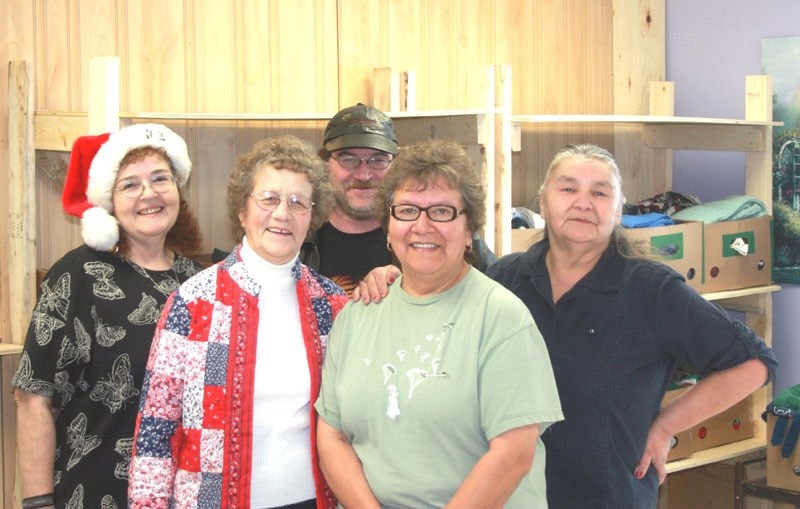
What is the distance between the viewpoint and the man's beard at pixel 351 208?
2.55 m

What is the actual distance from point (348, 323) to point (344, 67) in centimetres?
191

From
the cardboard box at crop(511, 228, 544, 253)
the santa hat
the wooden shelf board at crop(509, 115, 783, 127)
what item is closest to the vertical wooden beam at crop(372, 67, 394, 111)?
the wooden shelf board at crop(509, 115, 783, 127)

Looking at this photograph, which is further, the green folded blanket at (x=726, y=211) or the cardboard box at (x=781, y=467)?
the green folded blanket at (x=726, y=211)

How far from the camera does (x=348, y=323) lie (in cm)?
203

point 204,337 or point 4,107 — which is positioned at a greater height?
point 4,107

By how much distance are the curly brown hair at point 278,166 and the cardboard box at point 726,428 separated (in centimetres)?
227

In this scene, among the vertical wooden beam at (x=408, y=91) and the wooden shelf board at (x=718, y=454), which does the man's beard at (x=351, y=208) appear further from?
the wooden shelf board at (x=718, y=454)

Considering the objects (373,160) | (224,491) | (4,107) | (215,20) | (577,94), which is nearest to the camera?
(224,491)

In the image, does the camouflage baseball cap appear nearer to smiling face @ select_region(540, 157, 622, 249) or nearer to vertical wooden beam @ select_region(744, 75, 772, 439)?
smiling face @ select_region(540, 157, 622, 249)

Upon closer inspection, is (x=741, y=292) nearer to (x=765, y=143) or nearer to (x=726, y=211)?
(x=726, y=211)

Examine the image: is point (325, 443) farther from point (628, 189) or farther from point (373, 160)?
point (628, 189)

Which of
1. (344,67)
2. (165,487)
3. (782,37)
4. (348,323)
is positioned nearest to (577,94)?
(782,37)

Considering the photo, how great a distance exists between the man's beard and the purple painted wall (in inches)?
91.6

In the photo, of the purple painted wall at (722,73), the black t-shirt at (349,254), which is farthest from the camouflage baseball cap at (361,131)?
the purple painted wall at (722,73)
